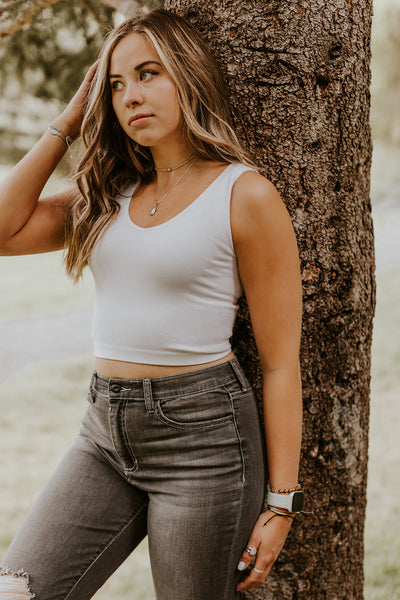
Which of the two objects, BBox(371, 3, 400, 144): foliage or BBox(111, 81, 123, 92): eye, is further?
BBox(371, 3, 400, 144): foliage

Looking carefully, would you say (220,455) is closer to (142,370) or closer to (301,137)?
(142,370)

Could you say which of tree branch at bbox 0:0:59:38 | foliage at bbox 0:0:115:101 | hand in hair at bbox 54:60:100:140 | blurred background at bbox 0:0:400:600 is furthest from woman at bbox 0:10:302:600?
foliage at bbox 0:0:115:101

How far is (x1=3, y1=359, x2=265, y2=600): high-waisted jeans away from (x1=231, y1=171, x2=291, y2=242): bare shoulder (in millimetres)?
359

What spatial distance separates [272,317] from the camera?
4.66 ft

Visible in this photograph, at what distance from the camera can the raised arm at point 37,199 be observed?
1611 mm

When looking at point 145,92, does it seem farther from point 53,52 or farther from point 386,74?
point 386,74

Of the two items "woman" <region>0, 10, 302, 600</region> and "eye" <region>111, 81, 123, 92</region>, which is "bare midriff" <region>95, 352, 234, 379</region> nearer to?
"woman" <region>0, 10, 302, 600</region>

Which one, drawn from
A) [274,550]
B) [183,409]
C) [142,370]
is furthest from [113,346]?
[274,550]

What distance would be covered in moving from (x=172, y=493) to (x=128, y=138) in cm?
103

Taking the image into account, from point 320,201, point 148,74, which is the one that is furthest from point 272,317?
point 148,74

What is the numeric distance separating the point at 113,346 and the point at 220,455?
0.39 meters

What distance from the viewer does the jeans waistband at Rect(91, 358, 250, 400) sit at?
1.42 m

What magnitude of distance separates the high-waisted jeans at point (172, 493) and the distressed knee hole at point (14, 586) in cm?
2

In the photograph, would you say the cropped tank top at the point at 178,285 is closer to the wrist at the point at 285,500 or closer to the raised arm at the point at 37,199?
the raised arm at the point at 37,199
